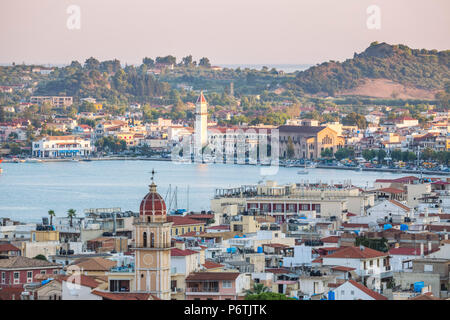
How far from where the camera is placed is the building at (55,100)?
5359 centimetres

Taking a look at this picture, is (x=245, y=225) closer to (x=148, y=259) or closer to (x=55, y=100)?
(x=148, y=259)

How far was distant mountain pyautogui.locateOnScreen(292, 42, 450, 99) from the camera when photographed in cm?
5781

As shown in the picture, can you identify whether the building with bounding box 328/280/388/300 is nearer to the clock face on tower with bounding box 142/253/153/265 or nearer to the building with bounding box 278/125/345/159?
the clock face on tower with bounding box 142/253/153/265

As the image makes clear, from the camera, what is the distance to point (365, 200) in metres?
11.9

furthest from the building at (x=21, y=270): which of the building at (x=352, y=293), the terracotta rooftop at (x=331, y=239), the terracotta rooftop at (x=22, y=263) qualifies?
the terracotta rooftop at (x=331, y=239)

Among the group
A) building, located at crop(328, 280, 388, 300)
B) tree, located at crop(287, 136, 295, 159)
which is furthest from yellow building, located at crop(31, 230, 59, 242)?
tree, located at crop(287, 136, 295, 159)

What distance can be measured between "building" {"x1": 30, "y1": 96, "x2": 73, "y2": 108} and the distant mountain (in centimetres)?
1142

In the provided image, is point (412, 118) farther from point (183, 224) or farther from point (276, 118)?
point (183, 224)

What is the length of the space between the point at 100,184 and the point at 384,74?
3854 centimetres

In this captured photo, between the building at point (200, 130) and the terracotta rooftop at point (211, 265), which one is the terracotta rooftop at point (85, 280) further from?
the building at point (200, 130)

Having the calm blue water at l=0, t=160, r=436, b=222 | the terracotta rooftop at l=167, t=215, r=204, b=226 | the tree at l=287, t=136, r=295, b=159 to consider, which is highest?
the tree at l=287, t=136, r=295, b=159

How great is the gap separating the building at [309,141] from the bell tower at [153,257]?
30131 mm

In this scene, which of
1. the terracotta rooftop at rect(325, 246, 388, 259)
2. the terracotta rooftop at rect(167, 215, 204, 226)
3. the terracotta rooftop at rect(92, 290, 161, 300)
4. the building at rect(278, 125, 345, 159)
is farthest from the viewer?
the building at rect(278, 125, 345, 159)

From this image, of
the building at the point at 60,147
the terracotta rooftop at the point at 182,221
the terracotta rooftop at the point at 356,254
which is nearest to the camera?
the terracotta rooftop at the point at 356,254
